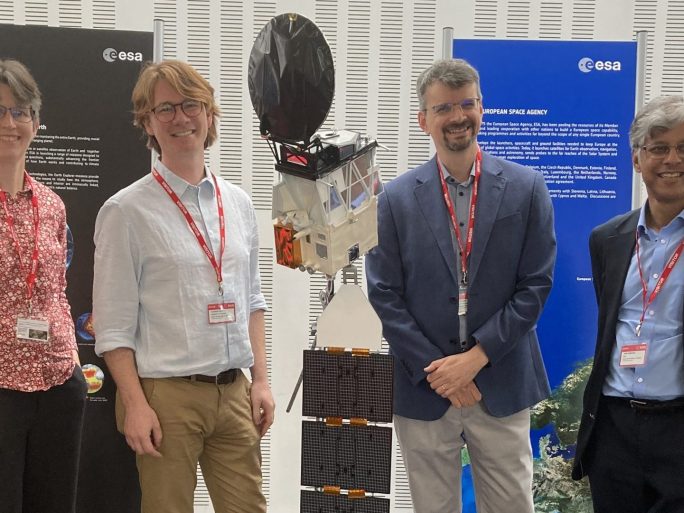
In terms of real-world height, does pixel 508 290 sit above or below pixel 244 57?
below

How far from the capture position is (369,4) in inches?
172

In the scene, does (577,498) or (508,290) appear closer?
(508,290)

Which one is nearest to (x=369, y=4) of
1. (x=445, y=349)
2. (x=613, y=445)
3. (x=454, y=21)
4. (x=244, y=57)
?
(x=454, y=21)

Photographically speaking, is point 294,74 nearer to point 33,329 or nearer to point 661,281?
point 33,329

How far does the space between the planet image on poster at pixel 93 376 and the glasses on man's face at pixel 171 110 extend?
4.40 ft


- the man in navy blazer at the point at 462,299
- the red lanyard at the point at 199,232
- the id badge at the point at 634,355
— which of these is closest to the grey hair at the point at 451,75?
the man in navy blazer at the point at 462,299

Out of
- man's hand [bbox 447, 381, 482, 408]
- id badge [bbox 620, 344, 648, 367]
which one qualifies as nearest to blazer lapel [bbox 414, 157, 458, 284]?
man's hand [bbox 447, 381, 482, 408]

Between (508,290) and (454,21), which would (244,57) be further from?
(508,290)

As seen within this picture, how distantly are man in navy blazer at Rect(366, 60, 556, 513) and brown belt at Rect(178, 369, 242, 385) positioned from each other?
592mm

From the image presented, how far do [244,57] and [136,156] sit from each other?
4.01ft

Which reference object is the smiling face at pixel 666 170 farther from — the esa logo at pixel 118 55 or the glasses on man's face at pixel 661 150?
the esa logo at pixel 118 55

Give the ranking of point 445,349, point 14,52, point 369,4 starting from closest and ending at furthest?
point 445,349
point 14,52
point 369,4

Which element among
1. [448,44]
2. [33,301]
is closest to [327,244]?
[33,301]

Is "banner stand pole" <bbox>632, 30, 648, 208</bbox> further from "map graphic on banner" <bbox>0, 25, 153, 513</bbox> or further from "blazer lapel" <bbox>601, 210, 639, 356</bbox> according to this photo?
"map graphic on banner" <bbox>0, 25, 153, 513</bbox>
